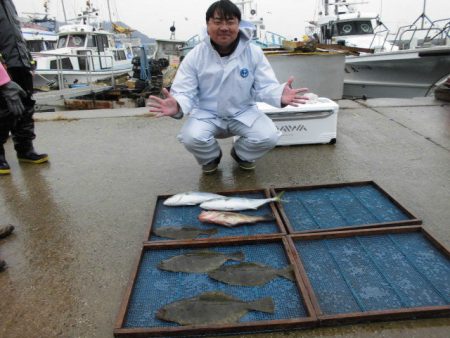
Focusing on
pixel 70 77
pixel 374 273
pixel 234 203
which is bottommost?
pixel 374 273

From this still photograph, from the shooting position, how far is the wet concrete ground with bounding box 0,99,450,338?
1780 mm

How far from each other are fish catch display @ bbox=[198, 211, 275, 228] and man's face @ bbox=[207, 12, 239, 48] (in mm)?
1393

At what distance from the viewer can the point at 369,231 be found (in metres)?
2.22

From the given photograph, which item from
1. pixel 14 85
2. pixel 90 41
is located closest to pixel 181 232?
pixel 14 85

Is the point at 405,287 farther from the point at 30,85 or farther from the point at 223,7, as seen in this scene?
the point at 30,85

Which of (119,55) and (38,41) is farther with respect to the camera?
(119,55)

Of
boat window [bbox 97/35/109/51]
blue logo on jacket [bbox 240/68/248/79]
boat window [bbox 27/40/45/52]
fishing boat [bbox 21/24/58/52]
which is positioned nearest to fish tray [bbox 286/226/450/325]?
blue logo on jacket [bbox 240/68/248/79]

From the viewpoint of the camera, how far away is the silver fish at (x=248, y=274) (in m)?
1.87

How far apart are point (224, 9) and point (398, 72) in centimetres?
907

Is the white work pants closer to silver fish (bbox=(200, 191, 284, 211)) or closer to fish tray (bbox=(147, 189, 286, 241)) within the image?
fish tray (bbox=(147, 189, 286, 241))

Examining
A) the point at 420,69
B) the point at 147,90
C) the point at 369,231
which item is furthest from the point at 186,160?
the point at 147,90

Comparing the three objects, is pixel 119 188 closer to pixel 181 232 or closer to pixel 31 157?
pixel 181 232

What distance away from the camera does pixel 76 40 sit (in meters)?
18.1

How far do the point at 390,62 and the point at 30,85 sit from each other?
946 cm
